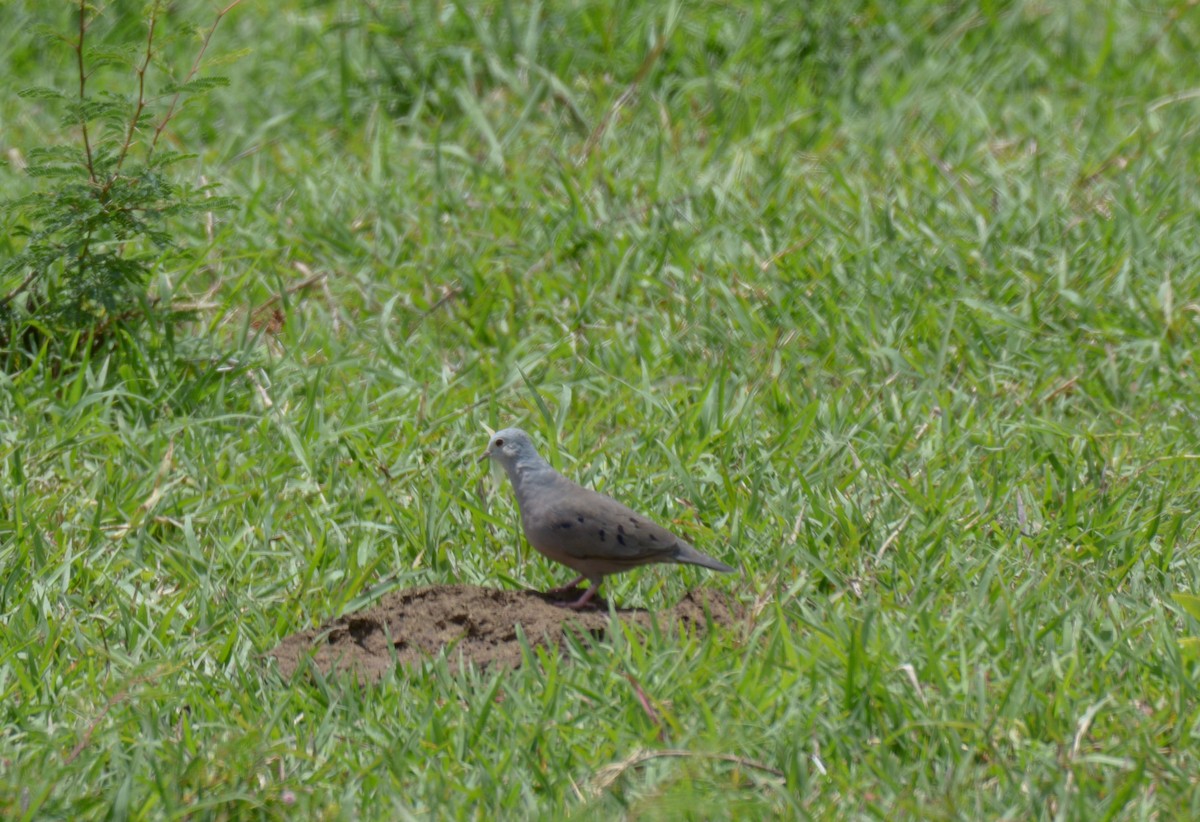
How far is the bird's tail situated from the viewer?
4008 millimetres

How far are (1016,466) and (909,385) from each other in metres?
0.65

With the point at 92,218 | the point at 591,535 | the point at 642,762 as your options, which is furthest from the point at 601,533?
the point at 92,218

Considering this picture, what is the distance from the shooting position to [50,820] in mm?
3186

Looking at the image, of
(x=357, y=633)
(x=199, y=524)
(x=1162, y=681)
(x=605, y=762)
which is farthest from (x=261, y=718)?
(x=1162, y=681)

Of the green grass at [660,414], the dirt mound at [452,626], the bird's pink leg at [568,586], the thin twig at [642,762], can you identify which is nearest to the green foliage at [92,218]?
the green grass at [660,414]

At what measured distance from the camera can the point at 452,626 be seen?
3.97 meters

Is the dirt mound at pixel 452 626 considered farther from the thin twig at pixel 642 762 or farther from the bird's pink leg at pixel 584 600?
the thin twig at pixel 642 762

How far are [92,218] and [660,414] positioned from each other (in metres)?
2.01

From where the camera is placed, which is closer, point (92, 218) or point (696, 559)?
point (696, 559)

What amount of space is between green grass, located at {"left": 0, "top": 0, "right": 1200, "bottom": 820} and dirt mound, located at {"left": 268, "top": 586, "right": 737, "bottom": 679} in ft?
0.37

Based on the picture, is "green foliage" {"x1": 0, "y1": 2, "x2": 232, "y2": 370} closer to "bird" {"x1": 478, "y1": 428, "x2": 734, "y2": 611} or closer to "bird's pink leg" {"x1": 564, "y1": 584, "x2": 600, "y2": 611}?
"bird" {"x1": 478, "y1": 428, "x2": 734, "y2": 611}

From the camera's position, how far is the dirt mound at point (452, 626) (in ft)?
12.6

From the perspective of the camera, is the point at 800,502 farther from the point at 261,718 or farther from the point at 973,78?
the point at 973,78

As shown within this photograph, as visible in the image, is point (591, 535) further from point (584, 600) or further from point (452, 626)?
point (452, 626)
